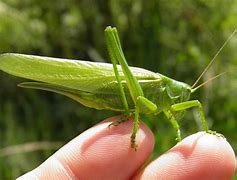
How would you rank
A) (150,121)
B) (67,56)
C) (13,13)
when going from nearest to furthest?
(150,121)
(13,13)
(67,56)

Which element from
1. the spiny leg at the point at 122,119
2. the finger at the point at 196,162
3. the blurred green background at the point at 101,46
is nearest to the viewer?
the finger at the point at 196,162

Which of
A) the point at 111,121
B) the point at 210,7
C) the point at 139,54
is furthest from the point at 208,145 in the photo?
the point at 210,7

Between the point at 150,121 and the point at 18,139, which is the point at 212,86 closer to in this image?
the point at 150,121

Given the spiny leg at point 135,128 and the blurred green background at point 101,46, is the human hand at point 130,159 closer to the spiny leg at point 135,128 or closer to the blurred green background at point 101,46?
the spiny leg at point 135,128

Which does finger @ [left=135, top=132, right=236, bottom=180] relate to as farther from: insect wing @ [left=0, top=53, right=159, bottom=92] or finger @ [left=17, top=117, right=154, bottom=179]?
insect wing @ [left=0, top=53, right=159, bottom=92]

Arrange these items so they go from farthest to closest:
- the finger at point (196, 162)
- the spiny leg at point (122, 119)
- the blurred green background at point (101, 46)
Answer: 1. the blurred green background at point (101, 46)
2. the spiny leg at point (122, 119)
3. the finger at point (196, 162)

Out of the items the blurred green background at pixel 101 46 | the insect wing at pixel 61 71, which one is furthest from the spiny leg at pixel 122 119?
the blurred green background at pixel 101 46

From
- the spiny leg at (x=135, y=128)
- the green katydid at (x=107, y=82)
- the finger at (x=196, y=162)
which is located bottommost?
the finger at (x=196, y=162)

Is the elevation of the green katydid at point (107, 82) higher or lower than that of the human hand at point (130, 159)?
higher
